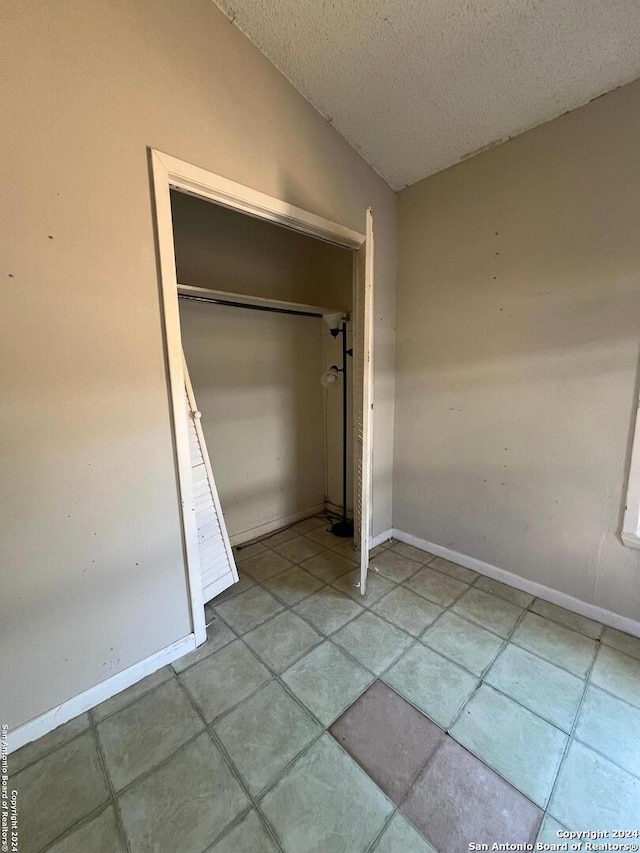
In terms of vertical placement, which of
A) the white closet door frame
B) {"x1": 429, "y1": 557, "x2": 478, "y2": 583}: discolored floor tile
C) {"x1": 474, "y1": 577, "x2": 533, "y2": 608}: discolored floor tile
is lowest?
{"x1": 474, "y1": 577, "x2": 533, "y2": 608}: discolored floor tile

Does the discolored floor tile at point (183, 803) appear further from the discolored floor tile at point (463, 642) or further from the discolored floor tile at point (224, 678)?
the discolored floor tile at point (463, 642)

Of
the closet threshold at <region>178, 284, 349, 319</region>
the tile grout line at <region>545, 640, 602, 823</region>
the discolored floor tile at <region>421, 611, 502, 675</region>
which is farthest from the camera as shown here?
the closet threshold at <region>178, 284, 349, 319</region>

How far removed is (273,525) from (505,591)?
5.69ft

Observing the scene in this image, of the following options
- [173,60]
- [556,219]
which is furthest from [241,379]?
[556,219]

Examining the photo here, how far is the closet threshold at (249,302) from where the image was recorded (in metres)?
2.14

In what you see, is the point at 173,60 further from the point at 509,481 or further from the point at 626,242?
the point at 509,481

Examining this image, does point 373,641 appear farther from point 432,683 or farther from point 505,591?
point 505,591

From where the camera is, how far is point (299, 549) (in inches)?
Result: 102

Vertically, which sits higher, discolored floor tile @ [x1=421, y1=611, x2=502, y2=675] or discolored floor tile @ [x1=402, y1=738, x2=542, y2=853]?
discolored floor tile @ [x1=421, y1=611, x2=502, y2=675]

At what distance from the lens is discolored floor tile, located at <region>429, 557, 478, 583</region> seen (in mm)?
2216

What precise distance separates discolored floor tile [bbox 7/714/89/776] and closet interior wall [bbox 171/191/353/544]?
138 centimetres

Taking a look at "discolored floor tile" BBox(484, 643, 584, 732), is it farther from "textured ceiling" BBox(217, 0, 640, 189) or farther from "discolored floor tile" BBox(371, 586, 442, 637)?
"textured ceiling" BBox(217, 0, 640, 189)

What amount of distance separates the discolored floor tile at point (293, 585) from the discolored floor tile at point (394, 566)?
0.42 meters

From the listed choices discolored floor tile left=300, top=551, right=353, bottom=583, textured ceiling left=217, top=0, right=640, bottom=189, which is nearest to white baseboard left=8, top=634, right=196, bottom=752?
discolored floor tile left=300, top=551, right=353, bottom=583
